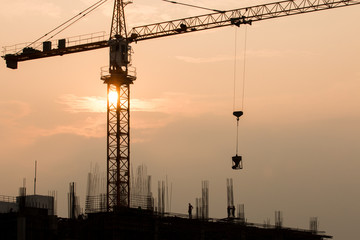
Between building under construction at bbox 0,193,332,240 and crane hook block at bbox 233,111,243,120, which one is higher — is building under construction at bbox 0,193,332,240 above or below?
below

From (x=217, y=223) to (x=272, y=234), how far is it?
6984 mm

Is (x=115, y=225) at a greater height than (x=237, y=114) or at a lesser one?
lesser

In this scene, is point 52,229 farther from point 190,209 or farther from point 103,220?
point 190,209

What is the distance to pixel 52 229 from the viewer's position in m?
73.7

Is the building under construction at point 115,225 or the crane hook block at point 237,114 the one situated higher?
the crane hook block at point 237,114

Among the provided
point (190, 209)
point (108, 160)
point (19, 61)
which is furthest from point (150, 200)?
point (19, 61)

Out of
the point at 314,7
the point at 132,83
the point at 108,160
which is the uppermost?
the point at 314,7

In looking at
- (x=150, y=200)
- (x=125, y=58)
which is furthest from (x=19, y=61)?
(x=150, y=200)

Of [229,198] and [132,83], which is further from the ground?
[132,83]

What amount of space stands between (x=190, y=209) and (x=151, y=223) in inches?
229

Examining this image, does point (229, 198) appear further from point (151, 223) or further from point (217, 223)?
point (151, 223)

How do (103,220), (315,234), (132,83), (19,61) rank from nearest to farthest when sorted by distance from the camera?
(103,220)
(315,234)
(132,83)
(19,61)

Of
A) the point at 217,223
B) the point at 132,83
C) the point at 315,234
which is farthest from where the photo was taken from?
the point at 132,83

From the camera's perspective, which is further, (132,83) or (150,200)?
(132,83)
